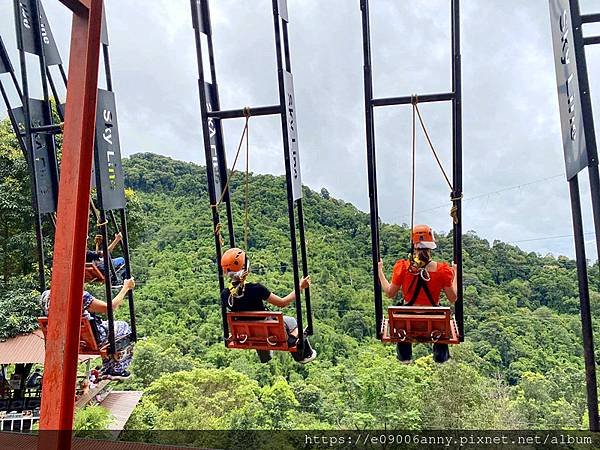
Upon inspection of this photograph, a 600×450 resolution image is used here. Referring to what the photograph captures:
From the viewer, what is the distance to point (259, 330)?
3.05m

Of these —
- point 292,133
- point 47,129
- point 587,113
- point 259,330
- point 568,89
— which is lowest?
point 259,330

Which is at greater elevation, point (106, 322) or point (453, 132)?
point (453, 132)

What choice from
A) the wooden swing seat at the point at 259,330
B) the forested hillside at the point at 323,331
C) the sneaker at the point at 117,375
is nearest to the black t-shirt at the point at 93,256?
the sneaker at the point at 117,375

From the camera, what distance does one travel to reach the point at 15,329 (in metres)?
8.20

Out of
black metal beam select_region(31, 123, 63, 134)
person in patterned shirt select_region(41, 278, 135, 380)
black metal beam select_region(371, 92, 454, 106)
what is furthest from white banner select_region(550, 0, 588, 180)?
black metal beam select_region(31, 123, 63, 134)

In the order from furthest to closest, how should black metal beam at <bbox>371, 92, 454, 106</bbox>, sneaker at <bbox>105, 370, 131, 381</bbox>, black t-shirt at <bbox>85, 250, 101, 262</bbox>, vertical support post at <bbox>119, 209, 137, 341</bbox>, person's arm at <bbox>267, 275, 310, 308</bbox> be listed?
sneaker at <bbox>105, 370, 131, 381</bbox> → black t-shirt at <bbox>85, 250, 101, 262</bbox> → vertical support post at <bbox>119, 209, 137, 341</bbox> → person's arm at <bbox>267, 275, 310, 308</bbox> → black metal beam at <bbox>371, 92, 454, 106</bbox>

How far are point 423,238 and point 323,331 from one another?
12.9 metres

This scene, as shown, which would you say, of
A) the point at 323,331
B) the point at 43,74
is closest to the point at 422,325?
the point at 43,74

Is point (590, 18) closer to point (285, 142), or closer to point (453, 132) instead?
point (453, 132)

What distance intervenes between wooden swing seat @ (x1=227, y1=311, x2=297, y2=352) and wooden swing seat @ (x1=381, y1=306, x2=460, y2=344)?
0.67m

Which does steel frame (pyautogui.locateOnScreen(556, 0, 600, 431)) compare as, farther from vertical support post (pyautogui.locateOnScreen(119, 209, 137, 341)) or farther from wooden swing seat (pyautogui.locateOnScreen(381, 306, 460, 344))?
vertical support post (pyautogui.locateOnScreen(119, 209, 137, 341))

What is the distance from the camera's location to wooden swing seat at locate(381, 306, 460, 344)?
2.68m

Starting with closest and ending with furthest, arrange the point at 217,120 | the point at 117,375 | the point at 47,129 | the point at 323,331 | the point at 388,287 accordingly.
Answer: the point at 388,287, the point at 217,120, the point at 47,129, the point at 117,375, the point at 323,331

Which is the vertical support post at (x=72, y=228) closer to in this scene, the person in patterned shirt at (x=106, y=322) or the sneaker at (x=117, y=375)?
the person in patterned shirt at (x=106, y=322)
